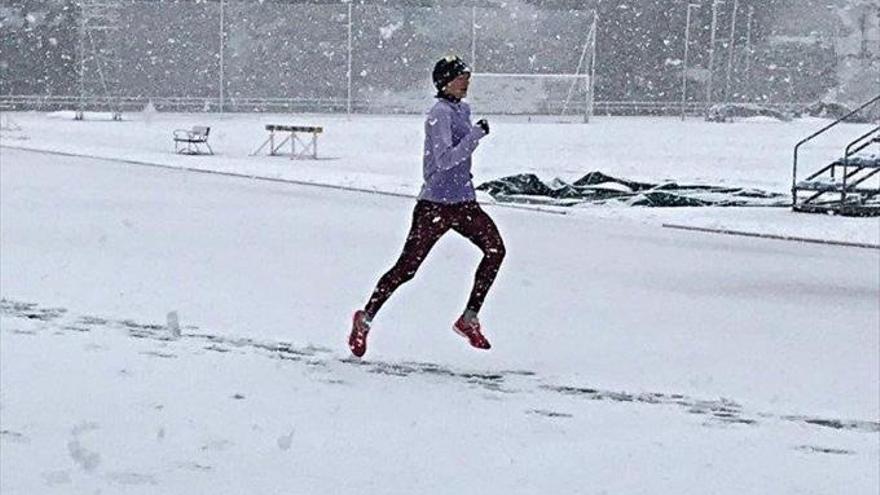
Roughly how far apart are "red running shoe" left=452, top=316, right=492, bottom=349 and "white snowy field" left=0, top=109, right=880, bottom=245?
29.3 feet

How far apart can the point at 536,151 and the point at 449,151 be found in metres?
26.6

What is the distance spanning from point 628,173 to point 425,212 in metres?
19.3

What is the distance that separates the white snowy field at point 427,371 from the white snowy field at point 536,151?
15.9 feet

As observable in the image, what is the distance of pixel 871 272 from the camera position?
40.4 feet

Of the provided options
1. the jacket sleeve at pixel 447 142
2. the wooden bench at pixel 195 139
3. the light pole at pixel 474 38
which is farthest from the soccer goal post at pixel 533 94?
the jacket sleeve at pixel 447 142

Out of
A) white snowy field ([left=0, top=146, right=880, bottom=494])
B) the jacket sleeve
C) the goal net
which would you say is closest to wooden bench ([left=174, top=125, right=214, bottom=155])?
white snowy field ([left=0, top=146, right=880, bottom=494])

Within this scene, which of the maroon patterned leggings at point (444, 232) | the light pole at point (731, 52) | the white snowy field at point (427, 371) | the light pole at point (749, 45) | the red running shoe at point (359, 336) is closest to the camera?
the white snowy field at point (427, 371)

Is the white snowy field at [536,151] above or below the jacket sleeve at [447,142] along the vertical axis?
below

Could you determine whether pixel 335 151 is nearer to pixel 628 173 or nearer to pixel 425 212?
pixel 628 173

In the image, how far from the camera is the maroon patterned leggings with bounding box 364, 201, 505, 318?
269 inches

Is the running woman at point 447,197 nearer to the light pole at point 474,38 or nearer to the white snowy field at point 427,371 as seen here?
the white snowy field at point 427,371

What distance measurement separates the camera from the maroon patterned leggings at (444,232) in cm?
684

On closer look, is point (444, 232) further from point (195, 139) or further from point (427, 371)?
point (195, 139)

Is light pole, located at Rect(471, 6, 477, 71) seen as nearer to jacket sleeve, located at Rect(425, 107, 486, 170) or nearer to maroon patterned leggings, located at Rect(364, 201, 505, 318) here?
maroon patterned leggings, located at Rect(364, 201, 505, 318)
